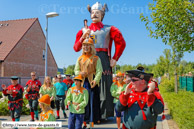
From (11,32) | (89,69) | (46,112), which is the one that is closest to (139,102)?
(46,112)

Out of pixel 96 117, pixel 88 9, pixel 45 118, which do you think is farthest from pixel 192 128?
pixel 88 9

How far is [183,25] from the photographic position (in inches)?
323

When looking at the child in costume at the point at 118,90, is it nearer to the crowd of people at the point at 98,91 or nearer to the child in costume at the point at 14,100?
the crowd of people at the point at 98,91

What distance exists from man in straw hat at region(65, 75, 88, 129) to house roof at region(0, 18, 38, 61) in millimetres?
18597

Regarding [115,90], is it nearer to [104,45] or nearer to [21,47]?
[104,45]

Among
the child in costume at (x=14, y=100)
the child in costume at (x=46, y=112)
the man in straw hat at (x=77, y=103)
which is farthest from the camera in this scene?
the child in costume at (x=14, y=100)

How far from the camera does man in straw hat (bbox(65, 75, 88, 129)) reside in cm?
452

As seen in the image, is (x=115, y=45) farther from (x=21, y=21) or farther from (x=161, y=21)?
(x=21, y=21)

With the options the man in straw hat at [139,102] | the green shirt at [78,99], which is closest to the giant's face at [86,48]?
the green shirt at [78,99]

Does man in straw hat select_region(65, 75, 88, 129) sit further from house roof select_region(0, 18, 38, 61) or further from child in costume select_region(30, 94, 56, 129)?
house roof select_region(0, 18, 38, 61)

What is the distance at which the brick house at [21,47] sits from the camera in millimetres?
21936

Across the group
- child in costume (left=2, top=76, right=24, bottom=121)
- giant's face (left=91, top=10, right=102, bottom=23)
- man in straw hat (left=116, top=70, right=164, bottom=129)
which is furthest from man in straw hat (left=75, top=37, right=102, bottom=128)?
man in straw hat (left=116, top=70, right=164, bottom=129)

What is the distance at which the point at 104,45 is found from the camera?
5.88 meters

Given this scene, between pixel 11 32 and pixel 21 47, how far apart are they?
284cm
